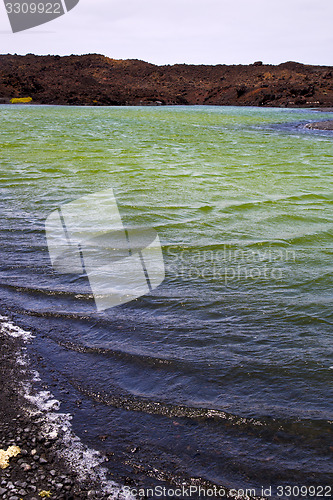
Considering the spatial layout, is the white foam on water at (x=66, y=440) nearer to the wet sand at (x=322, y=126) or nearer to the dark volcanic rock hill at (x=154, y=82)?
the wet sand at (x=322, y=126)

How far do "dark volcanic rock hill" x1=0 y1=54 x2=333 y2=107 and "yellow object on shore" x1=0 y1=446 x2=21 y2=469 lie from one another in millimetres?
73799

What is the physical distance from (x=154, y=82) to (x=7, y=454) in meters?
124

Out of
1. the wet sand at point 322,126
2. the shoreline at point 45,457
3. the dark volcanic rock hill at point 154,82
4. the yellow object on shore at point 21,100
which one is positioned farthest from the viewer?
the dark volcanic rock hill at point 154,82

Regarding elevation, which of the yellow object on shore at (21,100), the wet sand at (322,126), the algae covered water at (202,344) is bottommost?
the algae covered water at (202,344)

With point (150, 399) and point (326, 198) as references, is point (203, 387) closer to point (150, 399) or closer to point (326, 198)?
point (150, 399)

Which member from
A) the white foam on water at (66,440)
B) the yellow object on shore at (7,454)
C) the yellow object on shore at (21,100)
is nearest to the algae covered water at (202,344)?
the white foam on water at (66,440)

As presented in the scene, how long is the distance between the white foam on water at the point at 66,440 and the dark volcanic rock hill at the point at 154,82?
73337 millimetres

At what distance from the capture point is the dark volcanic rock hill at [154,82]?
77.6 metres

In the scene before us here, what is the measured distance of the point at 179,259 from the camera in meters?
5.44

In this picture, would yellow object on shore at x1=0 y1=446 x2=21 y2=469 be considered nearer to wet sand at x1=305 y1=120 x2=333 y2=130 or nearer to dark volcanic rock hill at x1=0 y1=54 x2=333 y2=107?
wet sand at x1=305 y1=120 x2=333 y2=130

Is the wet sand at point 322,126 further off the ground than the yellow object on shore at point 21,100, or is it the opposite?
the yellow object on shore at point 21,100

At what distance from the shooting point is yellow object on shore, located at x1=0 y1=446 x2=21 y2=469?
217cm

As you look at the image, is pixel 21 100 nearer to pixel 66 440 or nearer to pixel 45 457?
pixel 66 440

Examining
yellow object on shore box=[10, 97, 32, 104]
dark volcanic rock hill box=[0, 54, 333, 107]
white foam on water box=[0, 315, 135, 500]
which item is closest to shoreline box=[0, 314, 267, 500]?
white foam on water box=[0, 315, 135, 500]
